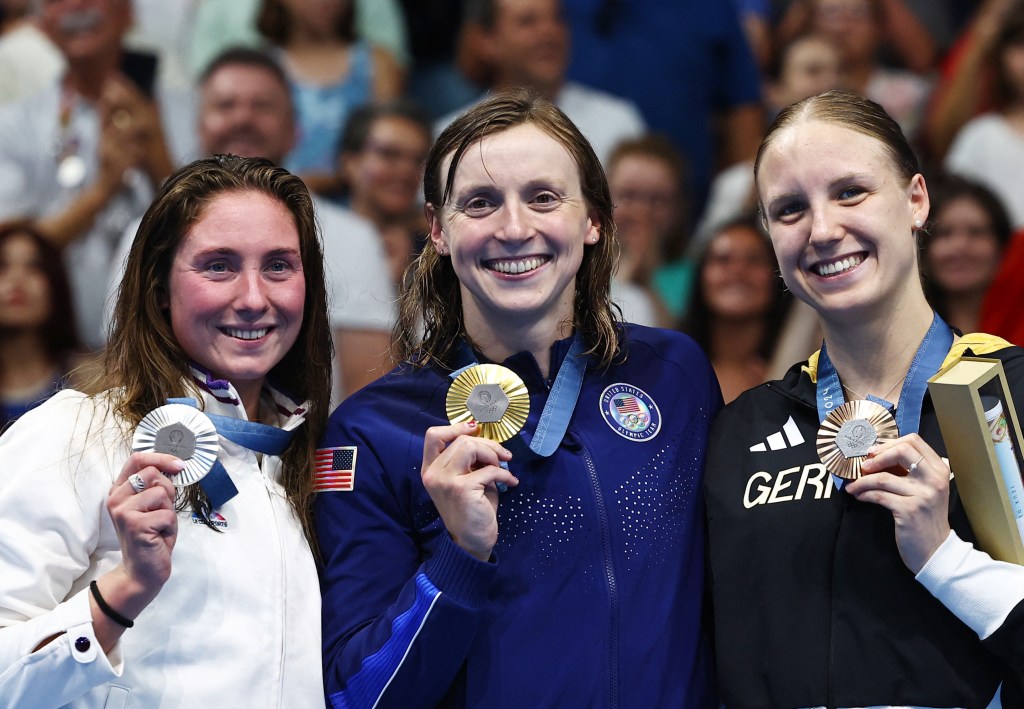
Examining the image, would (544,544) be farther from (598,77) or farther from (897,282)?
(598,77)

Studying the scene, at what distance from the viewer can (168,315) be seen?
3004mm

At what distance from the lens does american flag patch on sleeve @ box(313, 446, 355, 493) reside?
2.91 metres

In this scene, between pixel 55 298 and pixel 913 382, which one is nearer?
pixel 913 382

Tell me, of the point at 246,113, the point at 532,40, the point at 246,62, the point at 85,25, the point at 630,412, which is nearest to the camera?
the point at 630,412

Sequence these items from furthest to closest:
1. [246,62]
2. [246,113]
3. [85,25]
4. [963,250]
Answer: [85,25] < [246,62] < [246,113] < [963,250]

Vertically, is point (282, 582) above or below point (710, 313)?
below

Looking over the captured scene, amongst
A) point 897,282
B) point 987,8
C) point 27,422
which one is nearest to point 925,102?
point 987,8

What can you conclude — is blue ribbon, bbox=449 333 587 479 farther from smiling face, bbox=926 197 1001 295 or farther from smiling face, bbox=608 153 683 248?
smiling face, bbox=608 153 683 248

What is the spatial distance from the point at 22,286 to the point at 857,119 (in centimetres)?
484

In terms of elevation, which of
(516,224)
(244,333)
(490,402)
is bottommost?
(490,402)

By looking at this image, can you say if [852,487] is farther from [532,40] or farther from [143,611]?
[532,40]

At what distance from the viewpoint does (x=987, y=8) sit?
6559mm

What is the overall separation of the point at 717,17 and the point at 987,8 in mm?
1384

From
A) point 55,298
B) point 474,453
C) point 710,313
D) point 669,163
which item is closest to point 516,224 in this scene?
point 474,453
